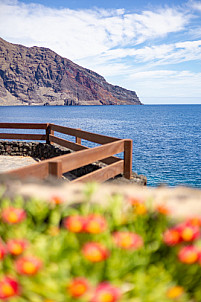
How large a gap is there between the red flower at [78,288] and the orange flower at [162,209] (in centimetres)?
80

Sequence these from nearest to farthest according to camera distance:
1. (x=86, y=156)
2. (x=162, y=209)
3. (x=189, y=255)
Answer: (x=189, y=255) → (x=162, y=209) → (x=86, y=156)

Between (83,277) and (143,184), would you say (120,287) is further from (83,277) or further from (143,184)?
(143,184)

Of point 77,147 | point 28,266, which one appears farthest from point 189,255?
point 77,147

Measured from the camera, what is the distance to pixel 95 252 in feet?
4.83

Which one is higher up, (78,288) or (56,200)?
(56,200)

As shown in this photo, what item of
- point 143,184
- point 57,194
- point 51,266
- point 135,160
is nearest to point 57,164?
point 57,194

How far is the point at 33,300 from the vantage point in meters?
1.38

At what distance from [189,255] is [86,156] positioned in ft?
10.3

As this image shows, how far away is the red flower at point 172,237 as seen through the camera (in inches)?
67.0

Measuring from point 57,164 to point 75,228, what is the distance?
1.96 m

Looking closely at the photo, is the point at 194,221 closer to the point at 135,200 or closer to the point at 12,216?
the point at 135,200

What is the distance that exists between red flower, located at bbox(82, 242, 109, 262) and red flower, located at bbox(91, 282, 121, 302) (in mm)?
140

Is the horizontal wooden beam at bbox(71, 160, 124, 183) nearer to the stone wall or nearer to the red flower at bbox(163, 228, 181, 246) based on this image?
the red flower at bbox(163, 228, 181, 246)

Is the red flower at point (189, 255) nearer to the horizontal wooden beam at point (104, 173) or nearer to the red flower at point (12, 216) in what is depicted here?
the red flower at point (12, 216)
